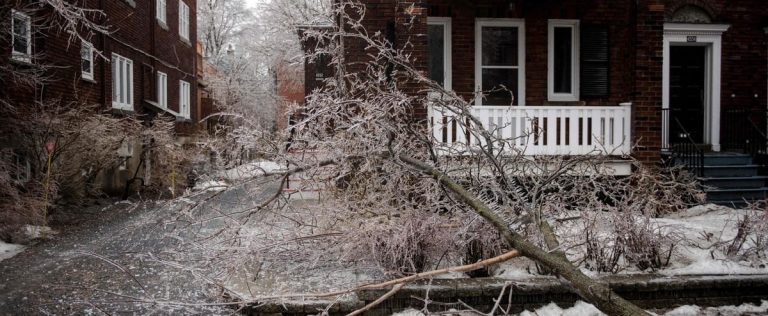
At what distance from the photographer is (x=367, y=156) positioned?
573 centimetres

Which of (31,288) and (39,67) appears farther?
(39,67)

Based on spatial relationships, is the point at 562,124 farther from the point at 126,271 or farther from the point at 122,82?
the point at 122,82

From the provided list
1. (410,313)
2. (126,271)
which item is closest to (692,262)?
(410,313)

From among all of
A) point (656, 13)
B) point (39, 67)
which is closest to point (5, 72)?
point (39, 67)

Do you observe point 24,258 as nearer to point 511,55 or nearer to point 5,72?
point 5,72

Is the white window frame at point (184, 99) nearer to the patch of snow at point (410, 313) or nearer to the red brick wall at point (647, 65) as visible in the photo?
the red brick wall at point (647, 65)

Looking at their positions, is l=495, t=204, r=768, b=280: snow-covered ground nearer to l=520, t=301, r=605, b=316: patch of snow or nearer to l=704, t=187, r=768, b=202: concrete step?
l=520, t=301, r=605, b=316: patch of snow

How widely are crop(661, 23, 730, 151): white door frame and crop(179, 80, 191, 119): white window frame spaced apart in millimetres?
17398

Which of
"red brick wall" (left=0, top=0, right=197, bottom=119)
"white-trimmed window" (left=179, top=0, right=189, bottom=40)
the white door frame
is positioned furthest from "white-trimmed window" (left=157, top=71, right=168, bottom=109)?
the white door frame

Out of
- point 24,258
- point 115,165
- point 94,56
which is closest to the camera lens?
point 24,258

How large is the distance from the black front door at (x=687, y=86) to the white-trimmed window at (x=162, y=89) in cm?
1535

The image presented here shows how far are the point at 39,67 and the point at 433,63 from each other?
23.5ft

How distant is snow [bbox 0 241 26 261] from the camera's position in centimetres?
828

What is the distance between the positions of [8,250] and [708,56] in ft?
43.2
